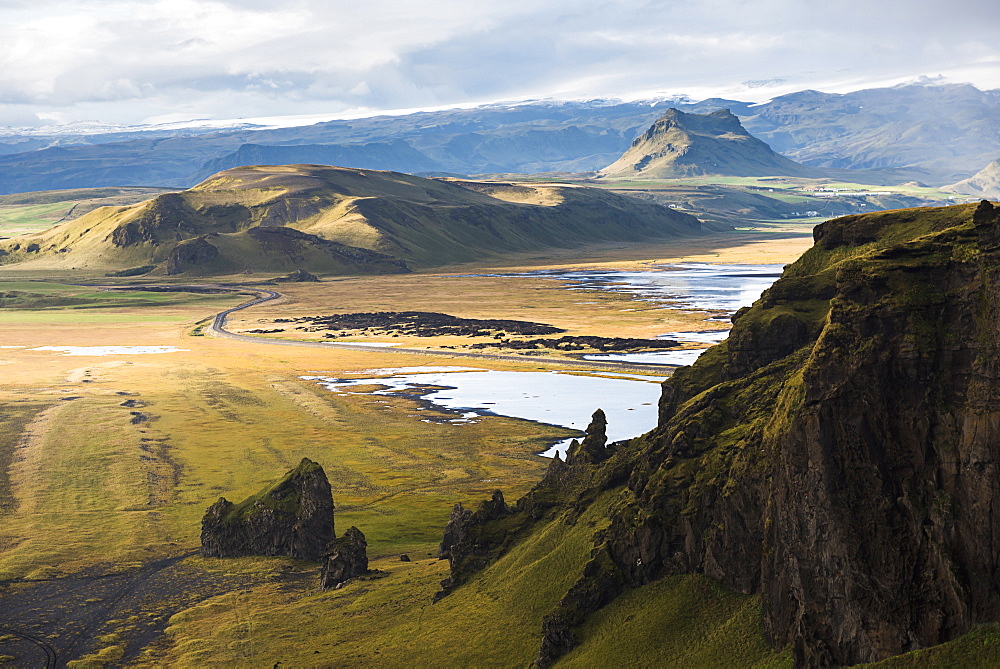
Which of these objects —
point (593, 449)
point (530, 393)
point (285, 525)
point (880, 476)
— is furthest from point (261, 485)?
point (880, 476)

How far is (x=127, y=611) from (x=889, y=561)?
152 ft

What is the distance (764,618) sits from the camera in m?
33.5

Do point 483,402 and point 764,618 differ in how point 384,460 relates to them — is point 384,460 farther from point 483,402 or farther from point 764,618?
point 764,618

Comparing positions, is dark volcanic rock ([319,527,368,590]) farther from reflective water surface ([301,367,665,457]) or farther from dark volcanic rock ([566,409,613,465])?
reflective water surface ([301,367,665,457])

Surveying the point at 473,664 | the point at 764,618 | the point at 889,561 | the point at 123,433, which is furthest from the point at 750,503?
the point at 123,433

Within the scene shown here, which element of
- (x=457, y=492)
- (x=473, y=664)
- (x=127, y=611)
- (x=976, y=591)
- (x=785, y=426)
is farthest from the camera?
(x=457, y=492)

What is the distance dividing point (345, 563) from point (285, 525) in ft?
32.0

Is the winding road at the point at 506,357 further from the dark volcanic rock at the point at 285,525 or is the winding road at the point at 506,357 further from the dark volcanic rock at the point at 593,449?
the dark volcanic rock at the point at 285,525

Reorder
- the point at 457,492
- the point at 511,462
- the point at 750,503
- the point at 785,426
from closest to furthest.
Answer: the point at 785,426 < the point at 750,503 < the point at 457,492 < the point at 511,462

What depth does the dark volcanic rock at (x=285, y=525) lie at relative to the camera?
222 ft

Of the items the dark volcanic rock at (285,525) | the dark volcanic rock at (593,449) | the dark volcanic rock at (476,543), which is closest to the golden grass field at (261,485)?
the dark volcanic rock at (285,525)

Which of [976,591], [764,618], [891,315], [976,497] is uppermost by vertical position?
[891,315]

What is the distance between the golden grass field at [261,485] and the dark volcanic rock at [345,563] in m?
1.56

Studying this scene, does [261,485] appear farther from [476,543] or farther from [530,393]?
[530,393]
